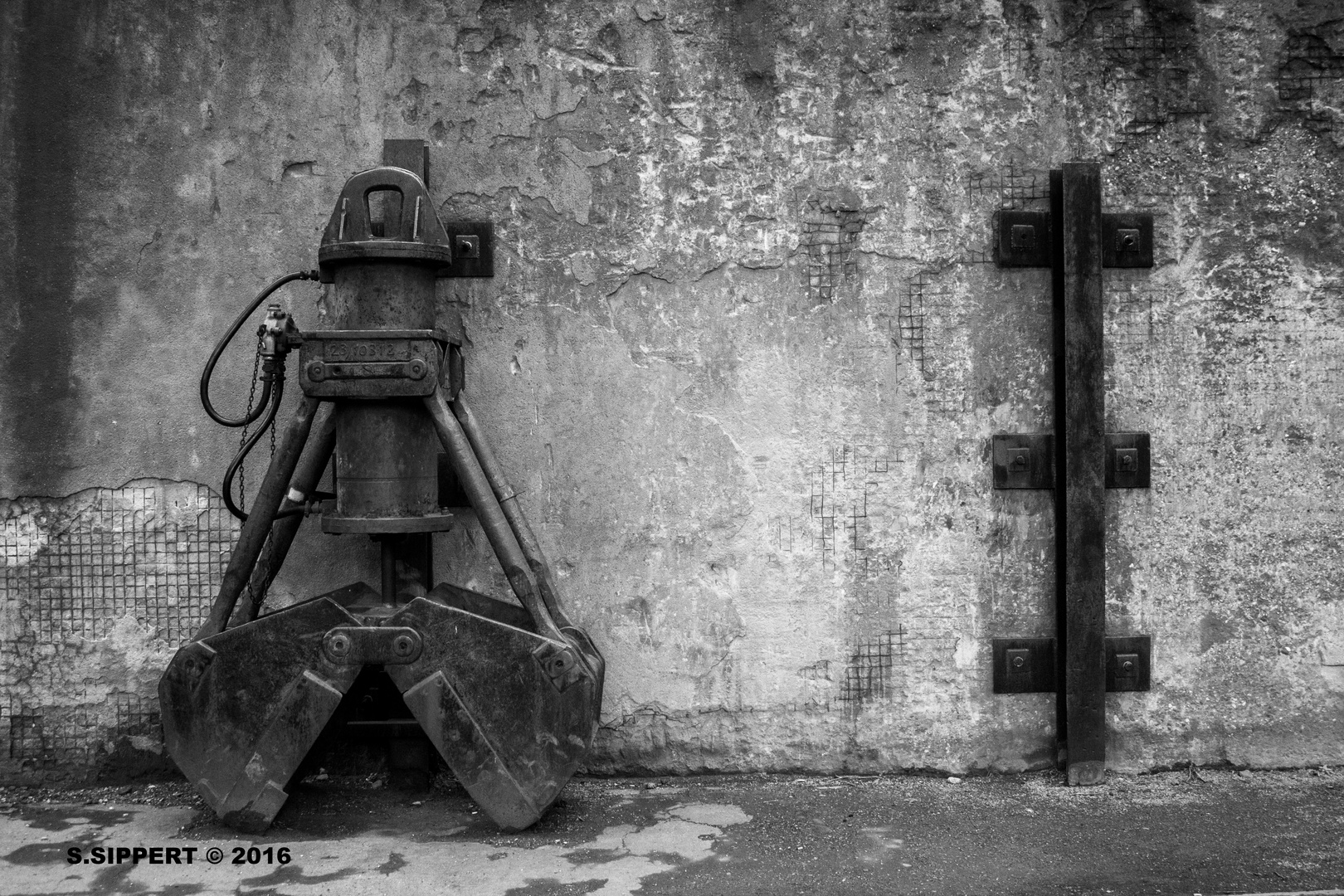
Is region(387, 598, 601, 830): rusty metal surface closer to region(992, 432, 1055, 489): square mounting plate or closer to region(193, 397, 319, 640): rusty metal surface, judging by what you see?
region(193, 397, 319, 640): rusty metal surface

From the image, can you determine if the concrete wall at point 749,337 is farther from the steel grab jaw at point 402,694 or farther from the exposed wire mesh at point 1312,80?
the steel grab jaw at point 402,694

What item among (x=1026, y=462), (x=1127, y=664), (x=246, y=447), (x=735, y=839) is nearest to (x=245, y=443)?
(x=246, y=447)

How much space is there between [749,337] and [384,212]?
1.33m

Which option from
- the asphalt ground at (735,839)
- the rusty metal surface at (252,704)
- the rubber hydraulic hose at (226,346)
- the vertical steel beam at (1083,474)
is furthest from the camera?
the vertical steel beam at (1083,474)

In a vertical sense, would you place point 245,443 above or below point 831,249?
below

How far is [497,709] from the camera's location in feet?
10.8

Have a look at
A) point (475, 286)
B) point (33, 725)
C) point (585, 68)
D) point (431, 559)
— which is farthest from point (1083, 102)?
point (33, 725)

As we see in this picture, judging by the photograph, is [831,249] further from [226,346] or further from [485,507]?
[226,346]

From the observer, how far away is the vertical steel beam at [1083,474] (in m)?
3.71

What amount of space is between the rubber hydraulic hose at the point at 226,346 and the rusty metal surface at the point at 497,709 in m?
0.89

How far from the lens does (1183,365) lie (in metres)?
3.81

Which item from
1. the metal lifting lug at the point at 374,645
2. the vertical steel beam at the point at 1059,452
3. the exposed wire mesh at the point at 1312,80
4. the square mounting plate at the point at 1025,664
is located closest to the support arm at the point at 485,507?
the metal lifting lug at the point at 374,645

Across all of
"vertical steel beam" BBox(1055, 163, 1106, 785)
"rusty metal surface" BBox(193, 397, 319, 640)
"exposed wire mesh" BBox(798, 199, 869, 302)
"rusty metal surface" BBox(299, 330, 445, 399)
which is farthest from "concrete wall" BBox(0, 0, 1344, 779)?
"rusty metal surface" BBox(299, 330, 445, 399)

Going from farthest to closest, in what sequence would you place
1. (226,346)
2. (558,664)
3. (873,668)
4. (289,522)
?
(873,668) → (226,346) → (289,522) → (558,664)
